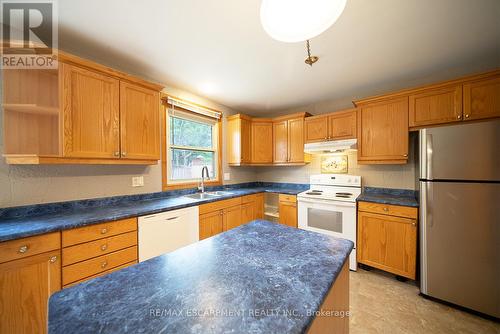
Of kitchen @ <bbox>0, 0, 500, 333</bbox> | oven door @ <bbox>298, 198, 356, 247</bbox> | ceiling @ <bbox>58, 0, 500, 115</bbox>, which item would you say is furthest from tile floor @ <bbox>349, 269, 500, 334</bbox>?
ceiling @ <bbox>58, 0, 500, 115</bbox>

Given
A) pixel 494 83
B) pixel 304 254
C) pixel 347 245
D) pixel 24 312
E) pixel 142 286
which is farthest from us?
pixel 494 83

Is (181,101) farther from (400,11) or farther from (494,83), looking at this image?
(494,83)

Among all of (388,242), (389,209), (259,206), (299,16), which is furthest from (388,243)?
(299,16)

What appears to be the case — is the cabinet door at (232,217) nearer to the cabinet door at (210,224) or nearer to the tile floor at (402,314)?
the cabinet door at (210,224)

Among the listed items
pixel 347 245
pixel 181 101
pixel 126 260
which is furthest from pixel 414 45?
pixel 126 260

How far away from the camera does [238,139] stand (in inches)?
125

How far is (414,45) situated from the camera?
1.69 metres

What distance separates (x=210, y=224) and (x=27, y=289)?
149 cm

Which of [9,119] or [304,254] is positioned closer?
[304,254]

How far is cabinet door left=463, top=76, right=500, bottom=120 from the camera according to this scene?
1728 millimetres

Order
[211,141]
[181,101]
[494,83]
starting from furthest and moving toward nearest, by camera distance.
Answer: [211,141]
[181,101]
[494,83]

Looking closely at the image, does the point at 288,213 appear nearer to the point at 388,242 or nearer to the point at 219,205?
the point at 219,205

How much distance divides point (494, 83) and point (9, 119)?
13.7 feet

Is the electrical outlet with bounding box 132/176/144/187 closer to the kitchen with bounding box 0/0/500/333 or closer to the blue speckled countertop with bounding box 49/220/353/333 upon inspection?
the kitchen with bounding box 0/0/500/333
